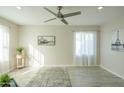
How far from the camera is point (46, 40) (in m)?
7.68

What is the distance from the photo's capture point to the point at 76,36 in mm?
7699

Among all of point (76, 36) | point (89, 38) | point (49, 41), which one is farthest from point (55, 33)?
point (89, 38)

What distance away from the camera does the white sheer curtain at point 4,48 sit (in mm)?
5936

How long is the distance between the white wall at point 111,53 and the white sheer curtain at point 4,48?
3801 mm

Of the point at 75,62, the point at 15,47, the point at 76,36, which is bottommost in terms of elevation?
the point at 75,62

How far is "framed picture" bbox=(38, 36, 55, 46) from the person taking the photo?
7.67 metres

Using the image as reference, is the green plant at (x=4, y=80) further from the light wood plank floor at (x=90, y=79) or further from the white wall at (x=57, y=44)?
the white wall at (x=57, y=44)

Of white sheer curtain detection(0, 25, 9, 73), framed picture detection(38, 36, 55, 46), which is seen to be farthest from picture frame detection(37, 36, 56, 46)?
white sheer curtain detection(0, 25, 9, 73)

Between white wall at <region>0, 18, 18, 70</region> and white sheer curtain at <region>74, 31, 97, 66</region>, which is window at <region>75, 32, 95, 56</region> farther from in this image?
white wall at <region>0, 18, 18, 70</region>

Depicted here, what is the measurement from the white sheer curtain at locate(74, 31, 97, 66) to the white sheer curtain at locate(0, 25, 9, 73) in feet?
9.70

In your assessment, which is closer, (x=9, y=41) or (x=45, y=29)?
(x=9, y=41)

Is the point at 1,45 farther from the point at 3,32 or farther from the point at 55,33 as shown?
the point at 55,33

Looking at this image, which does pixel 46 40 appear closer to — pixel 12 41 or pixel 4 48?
pixel 12 41
